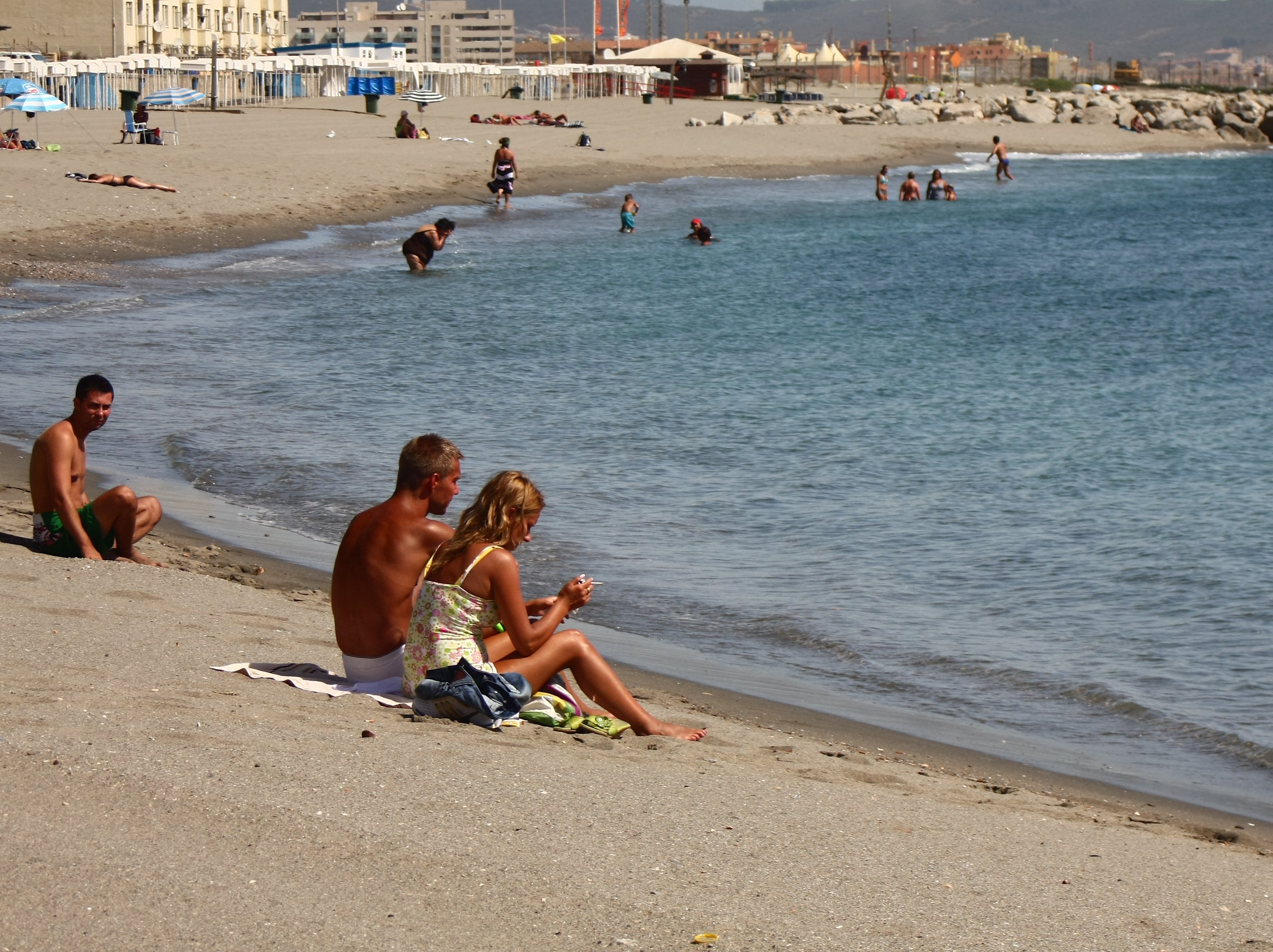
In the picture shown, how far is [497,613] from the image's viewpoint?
539 centimetres

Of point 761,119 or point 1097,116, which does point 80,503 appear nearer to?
point 761,119

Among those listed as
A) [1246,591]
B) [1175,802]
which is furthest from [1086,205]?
[1175,802]

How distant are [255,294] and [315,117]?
28.3 m

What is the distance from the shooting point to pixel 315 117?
154 ft

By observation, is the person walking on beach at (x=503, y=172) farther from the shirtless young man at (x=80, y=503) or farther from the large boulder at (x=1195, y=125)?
the large boulder at (x=1195, y=125)

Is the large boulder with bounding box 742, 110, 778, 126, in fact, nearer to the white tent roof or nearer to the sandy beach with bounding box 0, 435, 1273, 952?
the white tent roof

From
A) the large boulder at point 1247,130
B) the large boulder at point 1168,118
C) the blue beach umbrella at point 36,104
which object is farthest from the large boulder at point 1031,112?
the blue beach umbrella at point 36,104

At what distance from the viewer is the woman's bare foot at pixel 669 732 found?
18.7ft

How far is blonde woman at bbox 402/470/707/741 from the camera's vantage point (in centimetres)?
522

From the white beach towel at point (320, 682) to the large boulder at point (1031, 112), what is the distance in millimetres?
76357

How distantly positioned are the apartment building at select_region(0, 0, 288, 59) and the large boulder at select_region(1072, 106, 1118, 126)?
146 feet

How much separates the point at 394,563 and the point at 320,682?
0.63m

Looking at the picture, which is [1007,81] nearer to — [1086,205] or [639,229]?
[1086,205]

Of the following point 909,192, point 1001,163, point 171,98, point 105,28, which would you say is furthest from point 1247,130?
point 171,98
